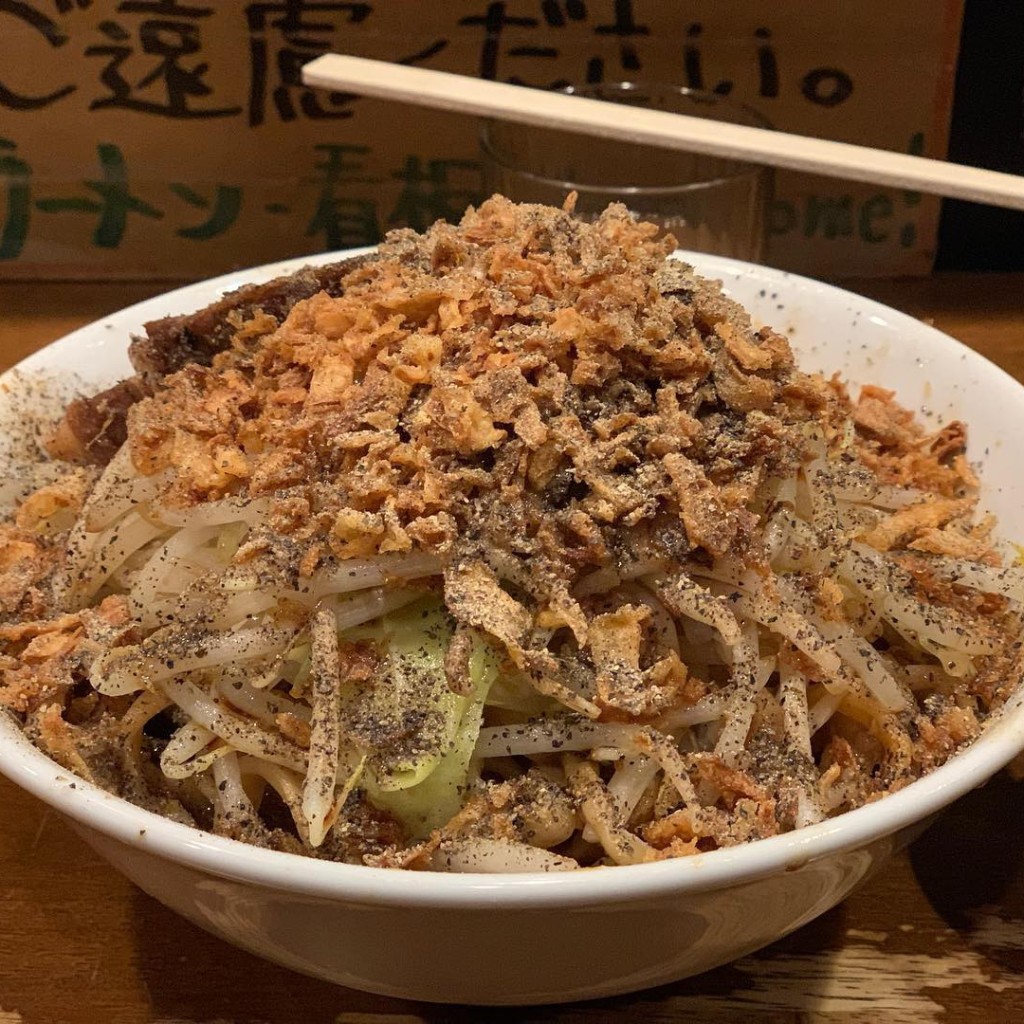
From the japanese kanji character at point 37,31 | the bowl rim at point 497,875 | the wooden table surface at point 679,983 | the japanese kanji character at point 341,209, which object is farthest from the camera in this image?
the japanese kanji character at point 341,209

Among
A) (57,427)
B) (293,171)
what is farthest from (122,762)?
(293,171)

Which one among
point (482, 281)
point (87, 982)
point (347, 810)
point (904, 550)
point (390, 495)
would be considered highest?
point (482, 281)

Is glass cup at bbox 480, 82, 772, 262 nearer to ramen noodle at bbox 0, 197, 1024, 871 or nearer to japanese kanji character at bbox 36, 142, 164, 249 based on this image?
japanese kanji character at bbox 36, 142, 164, 249

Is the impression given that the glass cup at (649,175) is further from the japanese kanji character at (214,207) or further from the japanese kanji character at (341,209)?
the japanese kanji character at (214,207)

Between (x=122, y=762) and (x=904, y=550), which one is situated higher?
(x=904, y=550)

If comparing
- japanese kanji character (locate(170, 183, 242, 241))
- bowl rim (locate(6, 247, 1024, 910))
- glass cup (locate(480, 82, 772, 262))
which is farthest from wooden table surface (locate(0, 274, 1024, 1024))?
japanese kanji character (locate(170, 183, 242, 241))

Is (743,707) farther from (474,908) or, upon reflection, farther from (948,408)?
(948,408)

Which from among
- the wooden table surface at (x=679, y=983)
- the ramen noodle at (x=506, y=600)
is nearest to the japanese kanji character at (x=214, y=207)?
the ramen noodle at (x=506, y=600)
